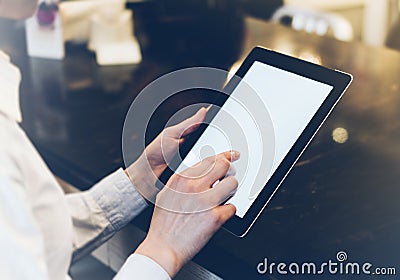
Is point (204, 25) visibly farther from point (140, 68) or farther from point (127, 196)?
point (127, 196)

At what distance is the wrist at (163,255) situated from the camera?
87cm

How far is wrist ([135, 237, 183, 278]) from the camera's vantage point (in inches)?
34.1

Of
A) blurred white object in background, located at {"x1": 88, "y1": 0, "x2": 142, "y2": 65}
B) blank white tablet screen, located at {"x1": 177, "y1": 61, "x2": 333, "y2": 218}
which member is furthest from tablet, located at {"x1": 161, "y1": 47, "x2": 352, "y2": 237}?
blurred white object in background, located at {"x1": 88, "y1": 0, "x2": 142, "y2": 65}

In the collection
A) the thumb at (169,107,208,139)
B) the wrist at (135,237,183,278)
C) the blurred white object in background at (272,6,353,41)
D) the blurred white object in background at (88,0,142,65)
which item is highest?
the thumb at (169,107,208,139)

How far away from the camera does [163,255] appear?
0.87 m

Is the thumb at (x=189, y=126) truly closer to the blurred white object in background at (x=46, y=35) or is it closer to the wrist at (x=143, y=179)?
the wrist at (x=143, y=179)

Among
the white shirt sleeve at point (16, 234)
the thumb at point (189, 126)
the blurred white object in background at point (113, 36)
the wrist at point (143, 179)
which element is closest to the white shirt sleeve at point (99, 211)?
the wrist at point (143, 179)

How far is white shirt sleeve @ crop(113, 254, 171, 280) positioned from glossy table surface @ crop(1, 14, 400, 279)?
0.27ft

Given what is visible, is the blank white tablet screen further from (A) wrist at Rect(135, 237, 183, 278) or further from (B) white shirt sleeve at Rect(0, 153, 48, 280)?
(B) white shirt sleeve at Rect(0, 153, 48, 280)

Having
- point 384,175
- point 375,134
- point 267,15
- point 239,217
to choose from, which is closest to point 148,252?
point 239,217

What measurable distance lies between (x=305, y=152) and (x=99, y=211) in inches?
14.1

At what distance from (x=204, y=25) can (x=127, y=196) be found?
34.4 inches

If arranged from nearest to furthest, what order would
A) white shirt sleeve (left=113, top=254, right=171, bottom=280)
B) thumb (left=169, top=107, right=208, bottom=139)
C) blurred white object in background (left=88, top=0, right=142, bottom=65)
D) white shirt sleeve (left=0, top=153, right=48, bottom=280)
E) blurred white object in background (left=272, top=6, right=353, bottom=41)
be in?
1. white shirt sleeve (left=0, top=153, right=48, bottom=280)
2. white shirt sleeve (left=113, top=254, right=171, bottom=280)
3. thumb (left=169, top=107, right=208, bottom=139)
4. blurred white object in background (left=88, top=0, right=142, bottom=65)
5. blurred white object in background (left=272, top=6, right=353, bottom=41)

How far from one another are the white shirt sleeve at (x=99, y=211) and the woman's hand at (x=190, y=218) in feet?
0.54
